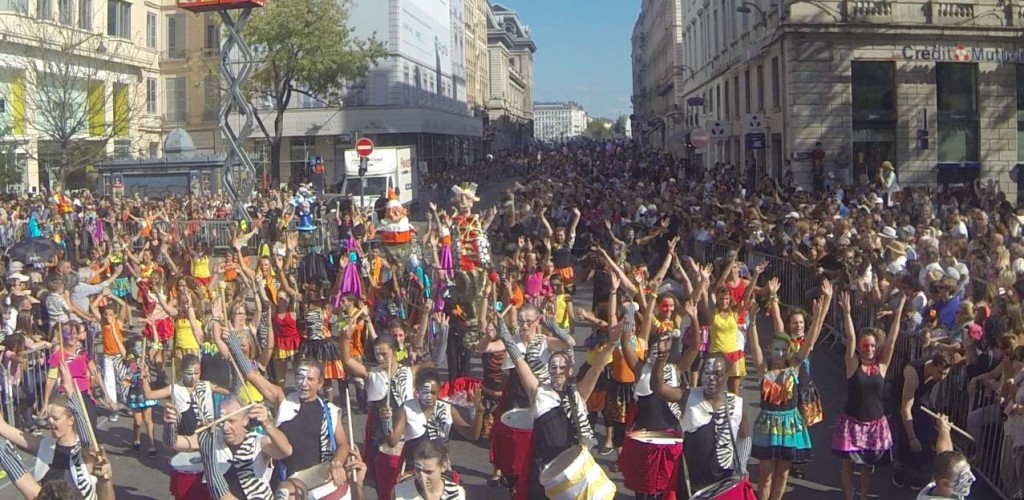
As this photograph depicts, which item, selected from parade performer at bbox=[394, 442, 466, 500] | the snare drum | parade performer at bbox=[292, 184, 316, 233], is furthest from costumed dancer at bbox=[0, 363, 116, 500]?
parade performer at bbox=[292, 184, 316, 233]

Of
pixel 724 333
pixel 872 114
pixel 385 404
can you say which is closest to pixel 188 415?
pixel 385 404

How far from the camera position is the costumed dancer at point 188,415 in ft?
21.8

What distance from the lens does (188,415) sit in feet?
26.5

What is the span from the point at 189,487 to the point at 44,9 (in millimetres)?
31927

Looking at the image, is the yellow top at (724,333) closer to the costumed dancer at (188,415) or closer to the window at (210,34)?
the costumed dancer at (188,415)

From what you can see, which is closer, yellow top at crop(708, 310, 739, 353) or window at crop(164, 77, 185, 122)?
yellow top at crop(708, 310, 739, 353)

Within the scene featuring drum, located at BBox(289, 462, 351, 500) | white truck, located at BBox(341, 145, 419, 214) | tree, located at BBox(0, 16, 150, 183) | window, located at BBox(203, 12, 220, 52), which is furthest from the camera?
window, located at BBox(203, 12, 220, 52)

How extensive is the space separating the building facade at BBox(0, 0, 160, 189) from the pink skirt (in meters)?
26.3

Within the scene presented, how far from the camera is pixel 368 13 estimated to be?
5562cm

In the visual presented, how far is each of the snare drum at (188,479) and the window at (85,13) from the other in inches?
1338

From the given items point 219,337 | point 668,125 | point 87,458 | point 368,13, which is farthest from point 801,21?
point 668,125

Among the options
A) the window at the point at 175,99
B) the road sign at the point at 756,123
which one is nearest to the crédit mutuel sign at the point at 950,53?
the road sign at the point at 756,123

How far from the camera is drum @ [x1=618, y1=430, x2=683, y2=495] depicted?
677 cm

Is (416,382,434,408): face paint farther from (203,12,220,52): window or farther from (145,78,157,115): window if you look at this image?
(203,12,220,52): window
